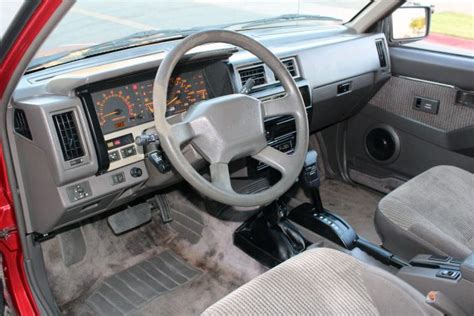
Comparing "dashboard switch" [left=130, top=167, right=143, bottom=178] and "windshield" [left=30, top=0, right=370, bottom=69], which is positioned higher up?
"windshield" [left=30, top=0, right=370, bottom=69]

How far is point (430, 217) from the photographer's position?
201cm

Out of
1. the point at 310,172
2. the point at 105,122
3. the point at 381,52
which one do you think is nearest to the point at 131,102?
the point at 105,122

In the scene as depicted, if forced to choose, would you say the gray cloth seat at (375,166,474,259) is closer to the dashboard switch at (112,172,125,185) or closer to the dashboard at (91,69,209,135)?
the dashboard at (91,69,209,135)

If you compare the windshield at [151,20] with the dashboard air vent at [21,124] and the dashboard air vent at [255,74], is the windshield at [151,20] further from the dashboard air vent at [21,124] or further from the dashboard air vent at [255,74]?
the dashboard air vent at [255,74]

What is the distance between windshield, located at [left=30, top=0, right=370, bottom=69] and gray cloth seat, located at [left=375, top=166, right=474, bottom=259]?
1210mm

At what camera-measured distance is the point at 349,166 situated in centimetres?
332

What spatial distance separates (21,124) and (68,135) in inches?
7.5

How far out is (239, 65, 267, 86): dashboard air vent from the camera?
2283mm

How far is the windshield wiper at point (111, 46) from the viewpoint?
1.98 metres

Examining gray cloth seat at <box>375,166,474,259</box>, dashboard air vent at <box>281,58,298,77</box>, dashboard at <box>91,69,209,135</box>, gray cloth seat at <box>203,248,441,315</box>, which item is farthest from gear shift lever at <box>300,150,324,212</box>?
gray cloth seat at <box>203,248,441,315</box>

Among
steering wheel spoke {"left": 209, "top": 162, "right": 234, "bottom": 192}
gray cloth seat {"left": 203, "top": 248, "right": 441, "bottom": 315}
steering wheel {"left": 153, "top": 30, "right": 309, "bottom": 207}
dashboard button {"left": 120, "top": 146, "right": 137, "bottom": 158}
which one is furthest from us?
dashboard button {"left": 120, "top": 146, "right": 137, "bottom": 158}

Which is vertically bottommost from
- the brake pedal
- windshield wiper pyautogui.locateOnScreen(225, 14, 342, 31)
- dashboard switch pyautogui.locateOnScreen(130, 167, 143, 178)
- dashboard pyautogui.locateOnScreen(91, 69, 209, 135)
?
the brake pedal

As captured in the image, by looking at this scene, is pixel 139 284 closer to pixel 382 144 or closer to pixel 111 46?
pixel 111 46

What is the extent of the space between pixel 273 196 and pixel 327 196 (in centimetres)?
165
